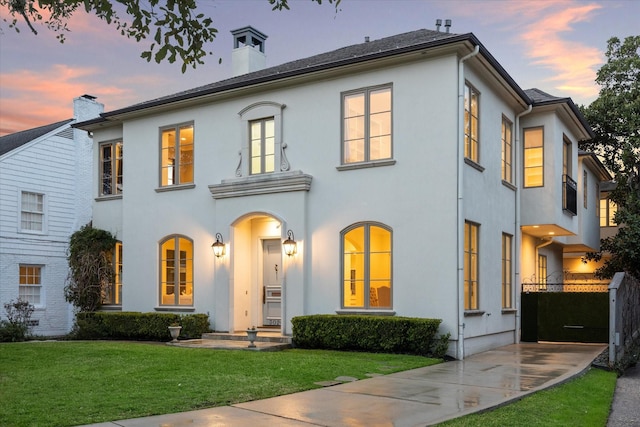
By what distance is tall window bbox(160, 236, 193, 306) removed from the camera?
17.5m

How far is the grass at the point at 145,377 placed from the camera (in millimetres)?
7605

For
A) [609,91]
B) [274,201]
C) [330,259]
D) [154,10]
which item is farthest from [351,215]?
[609,91]

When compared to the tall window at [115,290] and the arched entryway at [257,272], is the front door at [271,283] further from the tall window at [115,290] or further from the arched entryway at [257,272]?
the tall window at [115,290]

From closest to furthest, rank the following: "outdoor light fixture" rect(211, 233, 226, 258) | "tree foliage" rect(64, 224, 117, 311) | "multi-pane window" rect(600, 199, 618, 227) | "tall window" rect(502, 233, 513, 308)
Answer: "outdoor light fixture" rect(211, 233, 226, 258) → "tall window" rect(502, 233, 513, 308) → "tree foliage" rect(64, 224, 117, 311) → "multi-pane window" rect(600, 199, 618, 227)

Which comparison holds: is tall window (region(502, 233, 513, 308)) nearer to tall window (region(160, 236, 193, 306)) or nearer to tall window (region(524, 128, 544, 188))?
tall window (region(524, 128, 544, 188))

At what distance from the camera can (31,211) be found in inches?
829

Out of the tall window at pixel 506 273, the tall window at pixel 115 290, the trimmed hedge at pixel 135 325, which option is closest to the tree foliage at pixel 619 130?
the tall window at pixel 506 273

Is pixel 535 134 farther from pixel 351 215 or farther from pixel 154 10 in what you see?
pixel 154 10

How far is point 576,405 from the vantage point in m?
8.52

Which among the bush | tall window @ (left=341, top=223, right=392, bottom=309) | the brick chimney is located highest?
the brick chimney

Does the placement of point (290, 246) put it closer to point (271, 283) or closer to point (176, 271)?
point (271, 283)

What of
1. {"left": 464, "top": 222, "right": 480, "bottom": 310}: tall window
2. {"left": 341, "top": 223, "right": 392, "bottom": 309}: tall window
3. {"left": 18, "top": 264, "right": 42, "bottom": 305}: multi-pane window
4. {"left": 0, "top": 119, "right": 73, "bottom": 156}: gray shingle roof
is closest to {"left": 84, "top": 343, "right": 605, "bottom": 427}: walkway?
{"left": 464, "top": 222, "right": 480, "bottom": 310}: tall window

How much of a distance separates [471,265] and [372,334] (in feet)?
9.54

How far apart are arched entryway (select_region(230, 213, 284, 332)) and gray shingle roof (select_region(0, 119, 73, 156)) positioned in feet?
30.5
